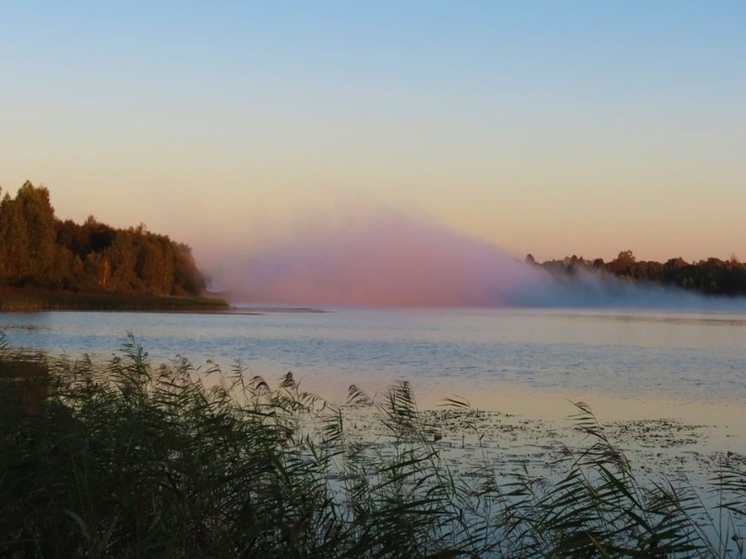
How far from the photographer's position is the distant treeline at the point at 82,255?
78250 millimetres

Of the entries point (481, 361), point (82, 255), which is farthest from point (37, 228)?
point (481, 361)

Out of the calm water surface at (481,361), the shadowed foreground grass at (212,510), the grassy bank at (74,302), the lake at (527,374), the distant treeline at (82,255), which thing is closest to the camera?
the shadowed foreground grass at (212,510)

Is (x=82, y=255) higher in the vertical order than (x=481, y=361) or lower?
higher

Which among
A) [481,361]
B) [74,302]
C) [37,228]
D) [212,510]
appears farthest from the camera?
[37,228]

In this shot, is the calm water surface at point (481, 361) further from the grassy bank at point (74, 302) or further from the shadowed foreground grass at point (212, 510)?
the grassy bank at point (74, 302)

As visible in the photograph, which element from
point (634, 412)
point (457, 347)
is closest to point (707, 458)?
point (634, 412)

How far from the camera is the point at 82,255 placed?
10831 cm

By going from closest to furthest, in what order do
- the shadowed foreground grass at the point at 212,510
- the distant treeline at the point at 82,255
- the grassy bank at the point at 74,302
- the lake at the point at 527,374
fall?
the shadowed foreground grass at the point at 212,510, the lake at the point at 527,374, the grassy bank at the point at 74,302, the distant treeline at the point at 82,255

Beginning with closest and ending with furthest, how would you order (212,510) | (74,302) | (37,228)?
1. (212,510)
2. (74,302)
3. (37,228)

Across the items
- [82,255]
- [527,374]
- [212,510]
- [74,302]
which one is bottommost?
[527,374]

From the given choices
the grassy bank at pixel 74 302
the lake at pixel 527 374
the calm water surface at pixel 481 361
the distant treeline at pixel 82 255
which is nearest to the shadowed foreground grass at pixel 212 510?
the lake at pixel 527 374

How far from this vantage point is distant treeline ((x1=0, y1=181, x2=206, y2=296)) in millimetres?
78250

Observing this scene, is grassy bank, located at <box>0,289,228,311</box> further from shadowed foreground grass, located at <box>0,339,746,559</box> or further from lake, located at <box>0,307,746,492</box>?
shadowed foreground grass, located at <box>0,339,746,559</box>

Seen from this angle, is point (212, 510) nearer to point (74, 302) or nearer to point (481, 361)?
point (481, 361)
